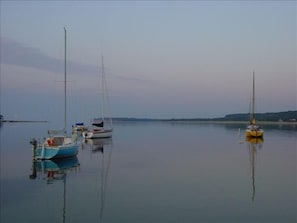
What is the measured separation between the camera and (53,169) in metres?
25.7

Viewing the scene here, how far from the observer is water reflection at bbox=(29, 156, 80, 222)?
73.4 ft

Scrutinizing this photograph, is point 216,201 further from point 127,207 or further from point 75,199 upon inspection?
point 75,199

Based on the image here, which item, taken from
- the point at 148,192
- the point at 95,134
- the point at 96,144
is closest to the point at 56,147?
the point at 148,192

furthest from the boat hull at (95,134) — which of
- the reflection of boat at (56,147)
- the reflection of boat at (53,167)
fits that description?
the reflection of boat at (53,167)

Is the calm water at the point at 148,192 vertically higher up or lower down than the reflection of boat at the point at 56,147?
lower down

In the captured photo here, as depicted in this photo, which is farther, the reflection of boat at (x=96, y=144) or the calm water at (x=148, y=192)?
the reflection of boat at (x=96, y=144)

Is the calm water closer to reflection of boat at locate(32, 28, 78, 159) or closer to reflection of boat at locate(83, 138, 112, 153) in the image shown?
reflection of boat at locate(32, 28, 78, 159)

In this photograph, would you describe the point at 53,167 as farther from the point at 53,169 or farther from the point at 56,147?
the point at 56,147

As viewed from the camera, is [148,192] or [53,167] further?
[53,167]

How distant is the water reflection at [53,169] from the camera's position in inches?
881

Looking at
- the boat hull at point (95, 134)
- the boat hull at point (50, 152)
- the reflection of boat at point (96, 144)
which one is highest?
the boat hull at point (50, 152)

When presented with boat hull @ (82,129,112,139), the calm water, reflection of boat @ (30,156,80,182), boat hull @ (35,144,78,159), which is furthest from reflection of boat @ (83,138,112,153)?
the calm water

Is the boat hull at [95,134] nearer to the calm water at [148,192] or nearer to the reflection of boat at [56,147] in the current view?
the reflection of boat at [56,147]

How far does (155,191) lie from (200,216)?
4788 mm
